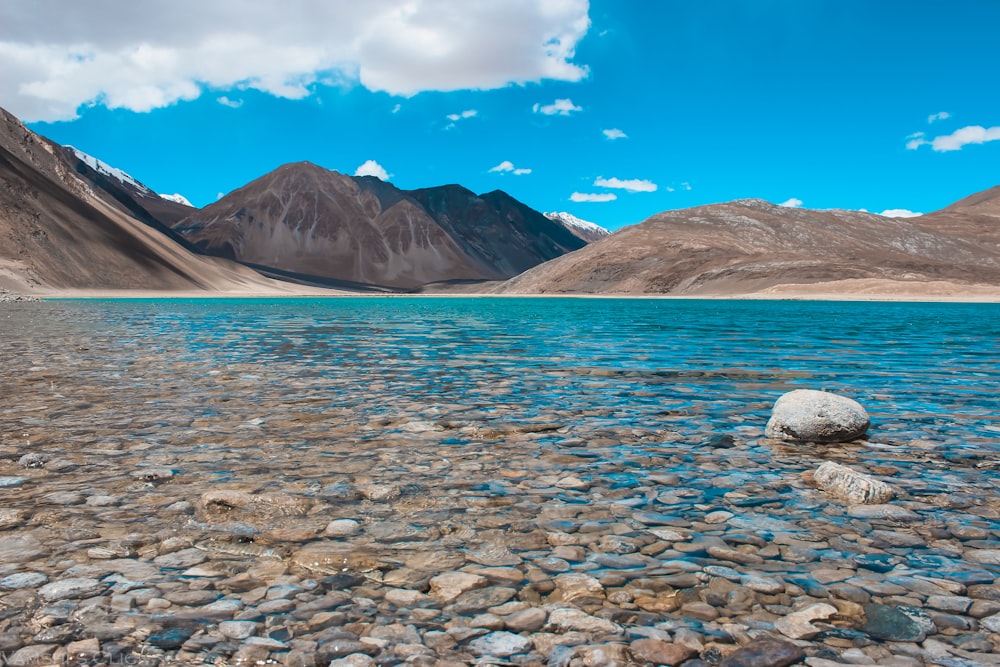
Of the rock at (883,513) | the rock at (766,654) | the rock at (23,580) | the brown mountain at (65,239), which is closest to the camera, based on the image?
the rock at (766,654)

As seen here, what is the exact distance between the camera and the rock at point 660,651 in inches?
165

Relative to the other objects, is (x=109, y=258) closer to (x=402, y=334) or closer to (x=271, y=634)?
(x=402, y=334)

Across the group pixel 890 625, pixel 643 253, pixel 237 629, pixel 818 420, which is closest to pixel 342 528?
pixel 237 629

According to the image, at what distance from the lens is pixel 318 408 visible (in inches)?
478

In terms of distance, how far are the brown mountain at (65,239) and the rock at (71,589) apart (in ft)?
370

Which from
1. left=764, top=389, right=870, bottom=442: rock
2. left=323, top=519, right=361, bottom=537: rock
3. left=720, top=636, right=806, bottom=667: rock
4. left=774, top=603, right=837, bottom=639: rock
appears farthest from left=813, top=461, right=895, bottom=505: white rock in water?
left=323, top=519, right=361, bottom=537: rock

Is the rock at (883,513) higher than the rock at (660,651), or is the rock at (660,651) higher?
the rock at (883,513)

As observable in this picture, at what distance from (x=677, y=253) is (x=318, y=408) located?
500ft

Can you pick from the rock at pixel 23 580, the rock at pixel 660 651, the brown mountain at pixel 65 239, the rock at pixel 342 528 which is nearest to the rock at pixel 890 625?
the rock at pixel 660 651

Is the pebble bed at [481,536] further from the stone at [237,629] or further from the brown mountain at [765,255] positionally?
the brown mountain at [765,255]

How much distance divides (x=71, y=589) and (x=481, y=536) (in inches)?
121

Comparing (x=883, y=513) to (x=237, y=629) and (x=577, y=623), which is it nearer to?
(x=577, y=623)

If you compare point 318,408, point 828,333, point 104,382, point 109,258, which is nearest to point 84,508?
point 318,408

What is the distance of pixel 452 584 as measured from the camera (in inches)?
205
